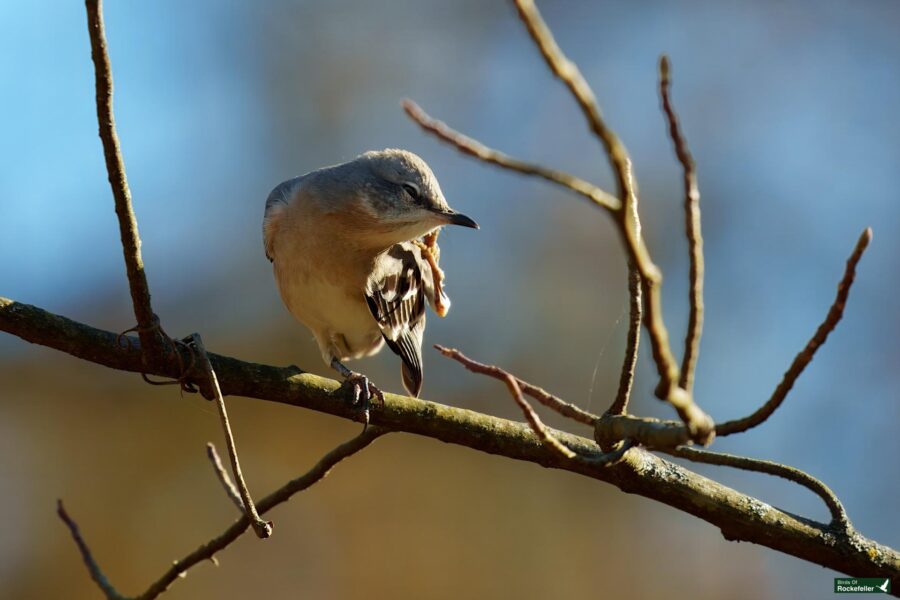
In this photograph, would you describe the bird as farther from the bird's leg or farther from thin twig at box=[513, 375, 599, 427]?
thin twig at box=[513, 375, 599, 427]

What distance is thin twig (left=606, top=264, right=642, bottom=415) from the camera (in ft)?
8.21

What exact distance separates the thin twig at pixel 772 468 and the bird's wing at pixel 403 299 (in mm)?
2256

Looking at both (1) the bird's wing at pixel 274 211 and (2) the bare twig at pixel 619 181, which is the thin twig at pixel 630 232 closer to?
(2) the bare twig at pixel 619 181

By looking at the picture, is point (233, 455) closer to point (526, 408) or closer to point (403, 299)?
point (526, 408)

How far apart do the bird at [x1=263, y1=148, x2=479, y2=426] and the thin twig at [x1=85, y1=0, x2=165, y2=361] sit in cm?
167

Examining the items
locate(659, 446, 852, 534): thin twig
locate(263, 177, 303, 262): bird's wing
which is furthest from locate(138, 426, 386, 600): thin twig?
locate(263, 177, 303, 262): bird's wing

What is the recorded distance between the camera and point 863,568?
2941 millimetres

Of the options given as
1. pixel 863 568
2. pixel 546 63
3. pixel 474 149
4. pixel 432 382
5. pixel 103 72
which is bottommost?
pixel 863 568

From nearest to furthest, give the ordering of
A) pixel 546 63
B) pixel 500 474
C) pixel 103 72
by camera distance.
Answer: pixel 546 63 → pixel 103 72 → pixel 500 474

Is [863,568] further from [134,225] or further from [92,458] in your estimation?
[92,458]

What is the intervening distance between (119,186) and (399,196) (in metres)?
2.14

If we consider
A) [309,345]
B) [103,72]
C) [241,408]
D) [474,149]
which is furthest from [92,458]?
[474,149]

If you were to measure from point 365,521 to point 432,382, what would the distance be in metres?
1.74

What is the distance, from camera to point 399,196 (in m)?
4.51
